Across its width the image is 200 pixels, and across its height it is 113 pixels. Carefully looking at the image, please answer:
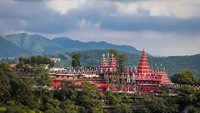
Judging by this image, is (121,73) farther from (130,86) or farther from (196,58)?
(196,58)

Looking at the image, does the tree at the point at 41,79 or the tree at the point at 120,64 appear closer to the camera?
the tree at the point at 41,79

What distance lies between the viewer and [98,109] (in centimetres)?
5775

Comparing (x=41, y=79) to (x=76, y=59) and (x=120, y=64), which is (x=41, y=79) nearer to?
(x=120, y=64)

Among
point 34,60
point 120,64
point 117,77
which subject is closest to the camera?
point 117,77

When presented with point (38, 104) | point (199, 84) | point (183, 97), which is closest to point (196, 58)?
point (199, 84)

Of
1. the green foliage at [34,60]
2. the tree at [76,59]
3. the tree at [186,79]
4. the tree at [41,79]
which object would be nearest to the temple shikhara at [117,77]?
the tree at [41,79]

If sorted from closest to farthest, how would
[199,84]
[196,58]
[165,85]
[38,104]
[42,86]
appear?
[38,104], [42,86], [165,85], [199,84], [196,58]

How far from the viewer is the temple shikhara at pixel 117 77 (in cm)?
6620

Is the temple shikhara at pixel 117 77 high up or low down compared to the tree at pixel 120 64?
down

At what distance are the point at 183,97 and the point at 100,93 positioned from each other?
851 cm

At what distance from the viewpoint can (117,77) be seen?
68.6m

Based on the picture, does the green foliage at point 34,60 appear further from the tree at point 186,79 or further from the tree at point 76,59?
the tree at point 186,79

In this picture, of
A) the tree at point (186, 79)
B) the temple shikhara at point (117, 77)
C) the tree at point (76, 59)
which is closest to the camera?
the temple shikhara at point (117, 77)

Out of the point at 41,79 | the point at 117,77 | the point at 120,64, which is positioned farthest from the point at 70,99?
the point at 120,64
